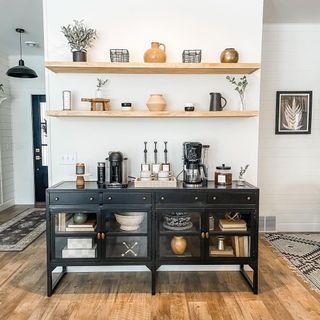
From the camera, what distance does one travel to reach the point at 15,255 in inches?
141

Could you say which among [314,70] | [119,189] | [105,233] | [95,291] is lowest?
[95,291]

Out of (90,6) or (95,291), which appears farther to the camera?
(90,6)

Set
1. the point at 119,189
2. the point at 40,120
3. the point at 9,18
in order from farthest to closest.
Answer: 1. the point at 40,120
2. the point at 9,18
3. the point at 119,189

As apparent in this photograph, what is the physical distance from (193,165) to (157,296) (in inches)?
46.8

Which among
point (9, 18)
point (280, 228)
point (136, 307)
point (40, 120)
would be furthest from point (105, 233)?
point (40, 120)

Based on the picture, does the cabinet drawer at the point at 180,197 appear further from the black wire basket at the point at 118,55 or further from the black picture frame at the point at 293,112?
the black picture frame at the point at 293,112

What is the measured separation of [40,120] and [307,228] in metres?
4.94

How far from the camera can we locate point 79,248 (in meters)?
2.73

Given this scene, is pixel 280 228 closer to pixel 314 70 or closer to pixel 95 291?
pixel 314 70

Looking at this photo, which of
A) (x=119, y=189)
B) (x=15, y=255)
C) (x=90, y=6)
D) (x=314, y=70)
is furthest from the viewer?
(x=314, y=70)

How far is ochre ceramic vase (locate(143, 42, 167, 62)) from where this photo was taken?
2.88m

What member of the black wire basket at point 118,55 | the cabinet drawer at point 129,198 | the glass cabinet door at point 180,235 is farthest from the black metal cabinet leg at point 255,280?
the black wire basket at point 118,55

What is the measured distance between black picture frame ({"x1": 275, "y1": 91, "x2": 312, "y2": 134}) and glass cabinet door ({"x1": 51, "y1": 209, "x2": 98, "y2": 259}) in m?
2.96

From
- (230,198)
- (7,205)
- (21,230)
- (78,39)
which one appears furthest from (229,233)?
(7,205)
